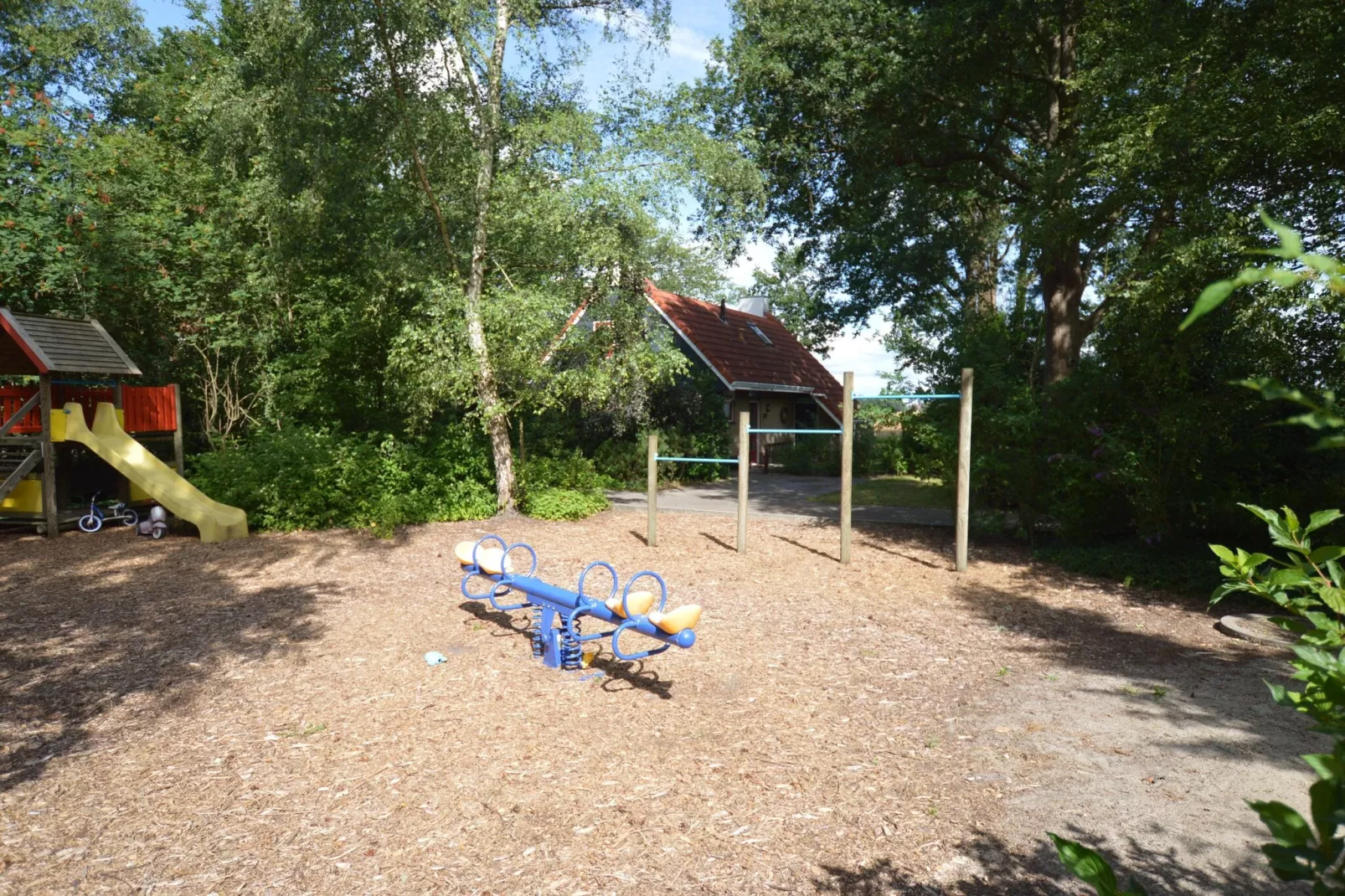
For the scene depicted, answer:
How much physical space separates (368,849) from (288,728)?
1630mm

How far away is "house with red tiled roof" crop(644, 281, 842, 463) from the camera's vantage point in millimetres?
24203

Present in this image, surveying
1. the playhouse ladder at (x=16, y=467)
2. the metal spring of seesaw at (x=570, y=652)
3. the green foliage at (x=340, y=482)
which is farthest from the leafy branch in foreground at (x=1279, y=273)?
the playhouse ladder at (x=16, y=467)

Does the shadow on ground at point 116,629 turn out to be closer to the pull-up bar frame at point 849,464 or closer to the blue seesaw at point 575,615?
the blue seesaw at point 575,615

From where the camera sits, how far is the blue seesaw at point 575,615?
552 cm

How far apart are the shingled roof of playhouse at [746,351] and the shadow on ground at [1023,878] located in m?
18.8

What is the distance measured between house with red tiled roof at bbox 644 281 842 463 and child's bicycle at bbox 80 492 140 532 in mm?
13053

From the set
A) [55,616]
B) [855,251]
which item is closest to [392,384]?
[55,616]

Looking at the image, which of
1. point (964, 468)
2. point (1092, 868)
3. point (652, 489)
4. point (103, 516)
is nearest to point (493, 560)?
point (652, 489)

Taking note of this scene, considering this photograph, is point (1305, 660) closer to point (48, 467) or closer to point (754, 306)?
point (48, 467)

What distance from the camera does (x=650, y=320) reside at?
44.2ft

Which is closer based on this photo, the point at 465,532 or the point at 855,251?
the point at 465,532

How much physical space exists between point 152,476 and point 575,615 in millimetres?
8583

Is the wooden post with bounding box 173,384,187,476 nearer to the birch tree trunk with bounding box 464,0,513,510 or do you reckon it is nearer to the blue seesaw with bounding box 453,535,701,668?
the birch tree trunk with bounding box 464,0,513,510

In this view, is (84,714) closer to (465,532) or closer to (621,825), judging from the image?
(621,825)
